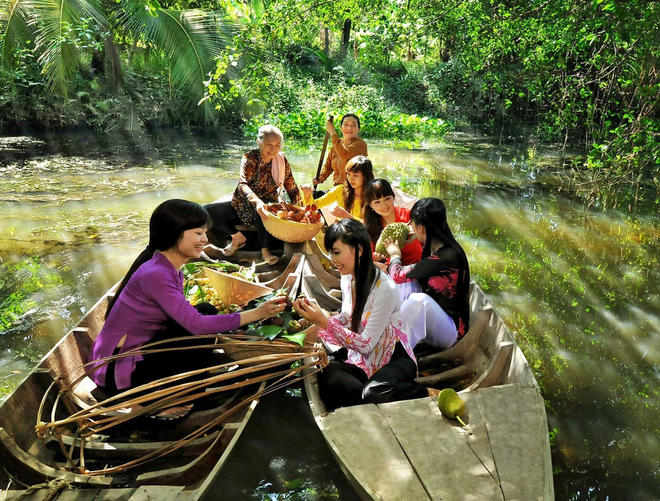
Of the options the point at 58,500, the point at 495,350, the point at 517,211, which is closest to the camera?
the point at 58,500

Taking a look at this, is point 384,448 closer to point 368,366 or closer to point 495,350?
point 368,366

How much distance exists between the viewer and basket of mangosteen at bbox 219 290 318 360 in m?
2.97

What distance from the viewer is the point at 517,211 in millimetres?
8969

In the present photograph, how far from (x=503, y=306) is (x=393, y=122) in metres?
11.4

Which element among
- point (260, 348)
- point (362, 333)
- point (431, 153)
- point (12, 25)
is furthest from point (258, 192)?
point (12, 25)

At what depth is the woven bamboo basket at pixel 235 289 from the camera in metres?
3.55

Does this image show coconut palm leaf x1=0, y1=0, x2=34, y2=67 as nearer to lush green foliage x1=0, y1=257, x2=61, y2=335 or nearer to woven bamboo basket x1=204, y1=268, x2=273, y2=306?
lush green foliage x1=0, y1=257, x2=61, y2=335

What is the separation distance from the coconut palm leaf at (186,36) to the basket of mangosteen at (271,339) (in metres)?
10.2

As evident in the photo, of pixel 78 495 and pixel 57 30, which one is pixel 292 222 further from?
pixel 57 30

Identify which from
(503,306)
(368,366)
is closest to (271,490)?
(368,366)

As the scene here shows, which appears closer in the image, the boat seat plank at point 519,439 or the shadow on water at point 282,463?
the boat seat plank at point 519,439

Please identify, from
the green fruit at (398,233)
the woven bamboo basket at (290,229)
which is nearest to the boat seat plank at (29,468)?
the green fruit at (398,233)

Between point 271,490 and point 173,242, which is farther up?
point 173,242

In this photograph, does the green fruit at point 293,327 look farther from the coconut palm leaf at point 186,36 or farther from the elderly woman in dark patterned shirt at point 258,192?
the coconut palm leaf at point 186,36
